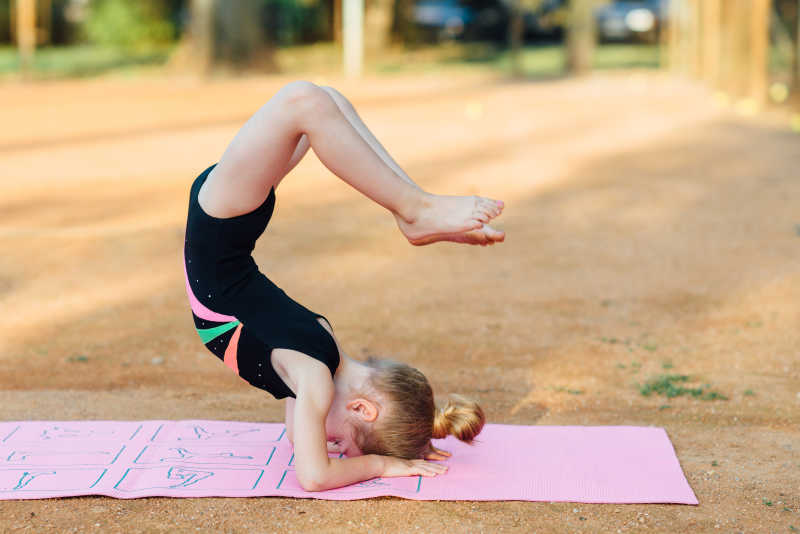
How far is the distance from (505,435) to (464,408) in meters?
0.56

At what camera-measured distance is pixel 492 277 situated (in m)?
6.29

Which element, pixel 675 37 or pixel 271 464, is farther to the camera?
pixel 675 37

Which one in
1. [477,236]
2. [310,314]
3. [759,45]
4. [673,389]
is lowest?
[673,389]

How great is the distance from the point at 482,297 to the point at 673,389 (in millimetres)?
1728

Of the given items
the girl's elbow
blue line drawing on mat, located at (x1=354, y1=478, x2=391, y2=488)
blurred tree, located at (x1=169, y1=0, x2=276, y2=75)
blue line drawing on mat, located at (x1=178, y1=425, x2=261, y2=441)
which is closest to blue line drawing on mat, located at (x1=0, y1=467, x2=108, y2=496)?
blue line drawing on mat, located at (x1=178, y1=425, x2=261, y2=441)

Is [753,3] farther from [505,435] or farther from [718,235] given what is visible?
[505,435]

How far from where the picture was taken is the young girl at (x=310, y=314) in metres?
3.15

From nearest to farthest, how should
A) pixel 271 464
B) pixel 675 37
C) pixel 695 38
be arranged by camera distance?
pixel 271 464 → pixel 695 38 → pixel 675 37

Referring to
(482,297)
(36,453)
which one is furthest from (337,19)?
(36,453)

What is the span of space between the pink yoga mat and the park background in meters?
0.08

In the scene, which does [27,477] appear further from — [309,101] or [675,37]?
[675,37]

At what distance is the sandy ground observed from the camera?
3.17 metres

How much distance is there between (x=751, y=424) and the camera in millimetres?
3949

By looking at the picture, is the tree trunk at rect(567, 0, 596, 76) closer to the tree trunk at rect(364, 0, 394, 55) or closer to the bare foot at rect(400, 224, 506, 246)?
the tree trunk at rect(364, 0, 394, 55)
